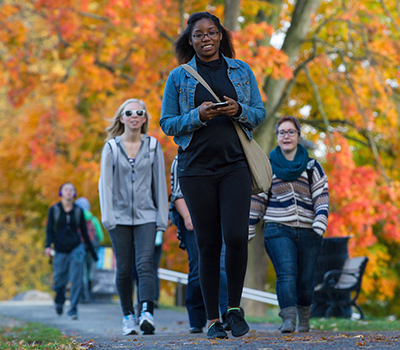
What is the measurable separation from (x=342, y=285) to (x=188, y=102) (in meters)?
5.65

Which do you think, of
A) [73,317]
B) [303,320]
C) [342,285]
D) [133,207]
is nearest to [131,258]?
[133,207]

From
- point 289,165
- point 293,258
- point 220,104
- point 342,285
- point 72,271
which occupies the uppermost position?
point 220,104

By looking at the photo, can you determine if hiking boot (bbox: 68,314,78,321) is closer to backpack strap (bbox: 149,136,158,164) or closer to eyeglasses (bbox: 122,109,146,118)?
backpack strap (bbox: 149,136,158,164)

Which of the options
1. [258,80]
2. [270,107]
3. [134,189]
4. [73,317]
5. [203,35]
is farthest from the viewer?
[270,107]

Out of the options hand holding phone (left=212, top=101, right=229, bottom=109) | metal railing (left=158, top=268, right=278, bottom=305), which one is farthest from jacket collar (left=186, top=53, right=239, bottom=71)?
metal railing (left=158, top=268, right=278, bottom=305)

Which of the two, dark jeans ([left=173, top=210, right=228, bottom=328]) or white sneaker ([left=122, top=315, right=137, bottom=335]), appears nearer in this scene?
white sneaker ([left=122, top=315, right=137, bottom=335])

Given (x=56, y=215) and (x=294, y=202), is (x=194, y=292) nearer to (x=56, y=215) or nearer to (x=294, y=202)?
(x=294, y=202)

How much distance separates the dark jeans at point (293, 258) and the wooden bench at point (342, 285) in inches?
134

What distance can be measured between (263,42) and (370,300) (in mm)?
11631

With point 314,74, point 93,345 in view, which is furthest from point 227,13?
point 93,345

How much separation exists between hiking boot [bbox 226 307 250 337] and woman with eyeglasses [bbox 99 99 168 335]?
1.47 meters

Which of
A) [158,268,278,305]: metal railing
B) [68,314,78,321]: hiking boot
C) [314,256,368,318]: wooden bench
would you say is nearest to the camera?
[314,256,368,318]: wooden bench

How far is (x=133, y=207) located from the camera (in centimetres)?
553

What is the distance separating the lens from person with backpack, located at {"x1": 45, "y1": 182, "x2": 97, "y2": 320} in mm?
9062
